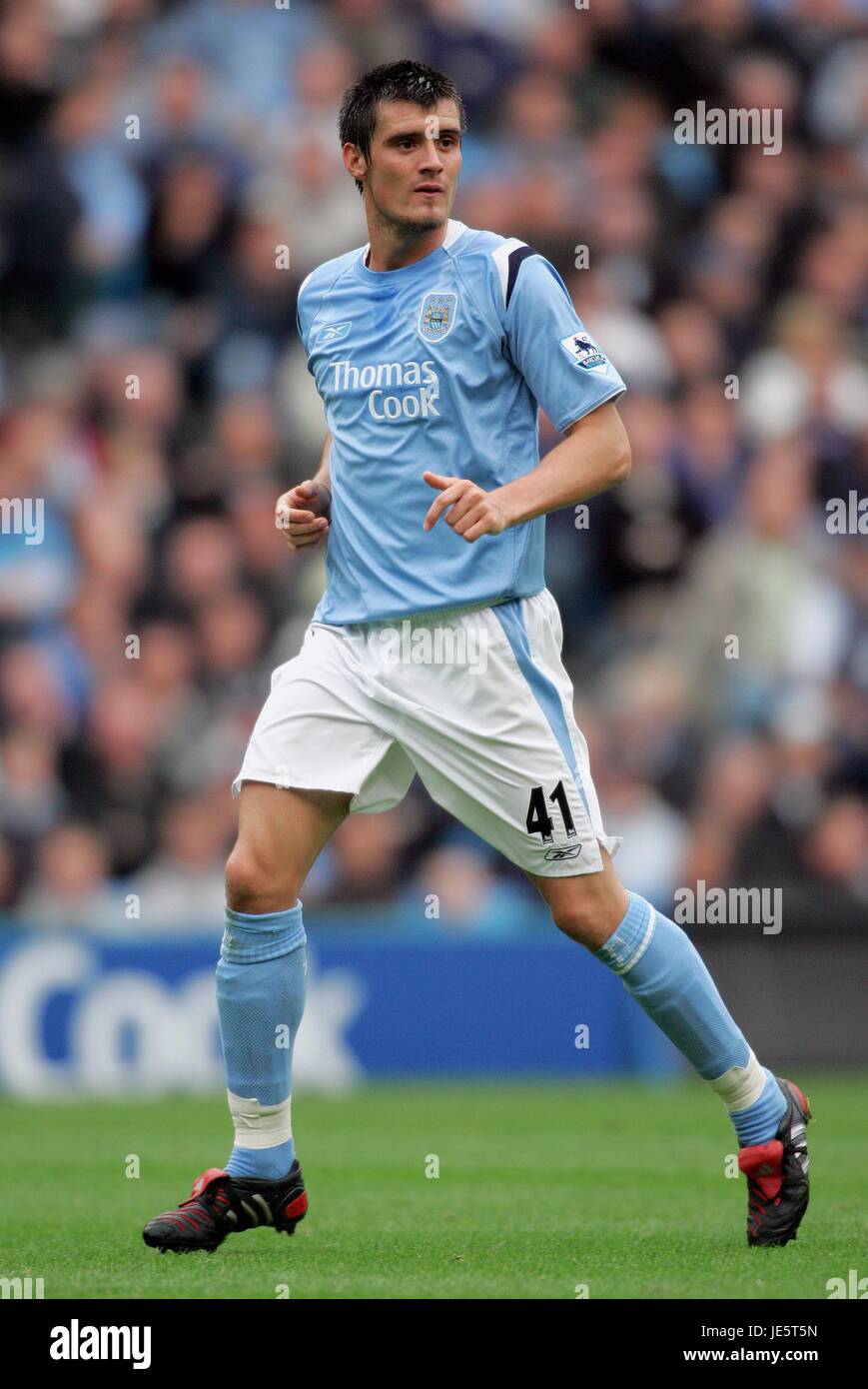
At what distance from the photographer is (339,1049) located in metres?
8.90

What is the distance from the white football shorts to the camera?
15.3ft

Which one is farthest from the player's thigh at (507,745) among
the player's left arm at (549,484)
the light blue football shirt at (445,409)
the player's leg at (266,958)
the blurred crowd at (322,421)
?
the blurred crowd at (322,421)

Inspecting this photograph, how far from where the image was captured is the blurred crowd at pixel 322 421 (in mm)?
9531

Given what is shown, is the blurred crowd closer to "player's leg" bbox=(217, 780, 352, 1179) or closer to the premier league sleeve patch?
"player's leg" bbox=(217, 780, 352, 1179)

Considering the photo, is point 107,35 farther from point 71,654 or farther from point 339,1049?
point 339,1049

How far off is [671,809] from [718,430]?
6.87ft

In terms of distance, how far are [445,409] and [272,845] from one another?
1029mm

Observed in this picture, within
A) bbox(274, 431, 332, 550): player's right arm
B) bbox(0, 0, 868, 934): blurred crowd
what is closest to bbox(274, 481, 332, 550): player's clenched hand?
bbox(274, 431, 332, 550): player's right arm

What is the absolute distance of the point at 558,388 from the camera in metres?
4.61

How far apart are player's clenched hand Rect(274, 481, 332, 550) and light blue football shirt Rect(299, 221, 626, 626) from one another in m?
0.09

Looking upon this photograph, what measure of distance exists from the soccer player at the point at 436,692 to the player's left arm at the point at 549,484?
0.02 metres

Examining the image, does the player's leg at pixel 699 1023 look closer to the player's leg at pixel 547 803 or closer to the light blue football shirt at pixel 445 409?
the player's leg at pixel 547 803

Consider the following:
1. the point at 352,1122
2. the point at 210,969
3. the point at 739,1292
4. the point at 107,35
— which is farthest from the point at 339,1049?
the point at 107,35
